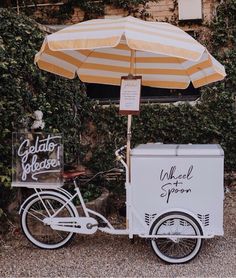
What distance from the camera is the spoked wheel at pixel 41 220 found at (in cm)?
500

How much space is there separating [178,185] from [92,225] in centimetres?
104

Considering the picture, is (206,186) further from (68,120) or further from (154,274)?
(68,120)

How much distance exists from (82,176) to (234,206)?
280 centimetres

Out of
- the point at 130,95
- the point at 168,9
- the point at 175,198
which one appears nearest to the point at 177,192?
the point at 175,198

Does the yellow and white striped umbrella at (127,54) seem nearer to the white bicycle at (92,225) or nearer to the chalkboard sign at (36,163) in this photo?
the chalkboard sign at (36,163)

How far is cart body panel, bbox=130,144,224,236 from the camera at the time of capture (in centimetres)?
460

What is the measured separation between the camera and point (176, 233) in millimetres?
4645

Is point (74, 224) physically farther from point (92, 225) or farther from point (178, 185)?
point (178, 185)

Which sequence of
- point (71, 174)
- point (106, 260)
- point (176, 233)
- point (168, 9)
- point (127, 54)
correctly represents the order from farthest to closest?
point (168, 9), point (127, 54), point (71, 174), point (106, 260), point (176, 233)

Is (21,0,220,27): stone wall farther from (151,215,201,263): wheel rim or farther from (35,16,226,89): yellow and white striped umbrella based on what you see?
(151,215,201,263): wheel rim

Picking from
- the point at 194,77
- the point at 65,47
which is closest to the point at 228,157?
the point at 194,77

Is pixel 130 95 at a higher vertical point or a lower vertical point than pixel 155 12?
lower

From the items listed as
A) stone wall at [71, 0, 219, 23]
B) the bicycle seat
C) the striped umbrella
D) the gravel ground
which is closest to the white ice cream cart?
the gravel ground

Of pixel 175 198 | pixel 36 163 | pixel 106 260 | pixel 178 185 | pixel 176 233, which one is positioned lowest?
pixel 106 260
